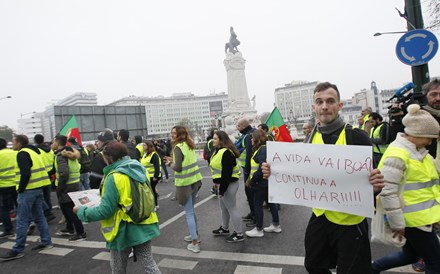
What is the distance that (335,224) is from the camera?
2205 mm

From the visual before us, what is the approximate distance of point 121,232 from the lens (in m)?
2.83

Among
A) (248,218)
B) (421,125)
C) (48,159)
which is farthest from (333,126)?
(48,159)

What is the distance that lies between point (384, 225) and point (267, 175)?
1.00 meters

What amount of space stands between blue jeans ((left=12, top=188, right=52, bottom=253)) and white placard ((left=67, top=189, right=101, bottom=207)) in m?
2.84

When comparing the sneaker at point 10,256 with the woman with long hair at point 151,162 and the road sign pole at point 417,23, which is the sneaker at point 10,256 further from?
the road sign pole at point 417,23

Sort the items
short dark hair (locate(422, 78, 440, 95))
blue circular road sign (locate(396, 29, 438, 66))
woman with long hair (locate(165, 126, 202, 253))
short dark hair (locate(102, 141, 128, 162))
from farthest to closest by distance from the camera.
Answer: blue circular road sign (locate(396, 29, 438, 66)), woman with long hair (locate(165, 126, 202, 253)), short dark hair (locate(422, 78, 440, 95)), short dark hair (locate(102, 141, 128, 162))

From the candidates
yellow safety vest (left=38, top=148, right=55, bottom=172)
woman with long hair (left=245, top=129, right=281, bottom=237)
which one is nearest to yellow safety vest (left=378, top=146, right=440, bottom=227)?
woman with long hair (left=245, top=129, right=281, bottom=237)

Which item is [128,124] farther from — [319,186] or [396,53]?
[319,186]

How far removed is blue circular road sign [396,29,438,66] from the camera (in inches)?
186

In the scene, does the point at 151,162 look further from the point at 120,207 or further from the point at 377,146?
the point at 377,146

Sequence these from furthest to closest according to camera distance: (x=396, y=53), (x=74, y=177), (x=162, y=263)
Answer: (x=74, y=177) < (x=396, y=53) < (x=162, y=263)

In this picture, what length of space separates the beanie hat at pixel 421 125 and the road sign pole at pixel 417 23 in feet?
11.7

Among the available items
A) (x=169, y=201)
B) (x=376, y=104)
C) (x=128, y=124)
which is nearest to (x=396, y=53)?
(x=169, y=201)

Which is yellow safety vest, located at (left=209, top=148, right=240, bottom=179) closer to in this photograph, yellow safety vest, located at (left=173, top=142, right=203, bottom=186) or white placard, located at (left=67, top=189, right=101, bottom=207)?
yellow safety vest, located at (left=173, top=142, right=203, bottom=186)
